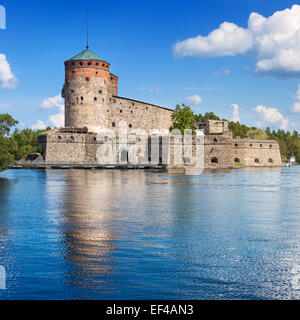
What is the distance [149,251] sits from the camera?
27.0 feet

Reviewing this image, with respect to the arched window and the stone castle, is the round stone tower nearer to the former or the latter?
the stone castle

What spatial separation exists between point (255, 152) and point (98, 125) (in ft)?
81.7

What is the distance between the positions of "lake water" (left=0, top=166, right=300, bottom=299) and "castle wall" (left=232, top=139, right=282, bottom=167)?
44.0 m

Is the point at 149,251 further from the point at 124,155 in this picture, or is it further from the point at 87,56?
the point at 87,56

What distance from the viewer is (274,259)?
25.7ft

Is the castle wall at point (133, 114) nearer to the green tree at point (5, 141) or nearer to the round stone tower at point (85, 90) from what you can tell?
the round stone tower at point (85, 90)

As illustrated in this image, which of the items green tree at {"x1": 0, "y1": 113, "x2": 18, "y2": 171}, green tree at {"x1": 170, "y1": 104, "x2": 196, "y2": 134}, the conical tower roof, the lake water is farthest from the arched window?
the lake water

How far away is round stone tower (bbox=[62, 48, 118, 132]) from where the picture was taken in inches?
2047

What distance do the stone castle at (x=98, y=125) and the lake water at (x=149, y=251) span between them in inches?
1343

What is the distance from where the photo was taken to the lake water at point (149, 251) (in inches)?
243

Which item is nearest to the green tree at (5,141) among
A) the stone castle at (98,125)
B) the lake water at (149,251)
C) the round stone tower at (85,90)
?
the lake water at (149,251)
